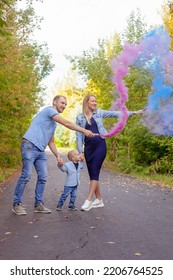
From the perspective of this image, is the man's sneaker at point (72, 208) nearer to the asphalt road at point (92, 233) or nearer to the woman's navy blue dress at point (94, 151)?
the asphalt road at point (92, 233)

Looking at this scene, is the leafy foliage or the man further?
the leafy foliage

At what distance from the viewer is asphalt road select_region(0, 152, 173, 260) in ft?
16.9

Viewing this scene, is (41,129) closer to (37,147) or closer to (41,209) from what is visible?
(37,147)

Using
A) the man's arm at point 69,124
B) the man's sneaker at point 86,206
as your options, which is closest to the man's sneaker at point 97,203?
the man's sneaker at point 86,206

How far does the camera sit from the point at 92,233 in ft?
20.8

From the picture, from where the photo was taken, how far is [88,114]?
8.71 m

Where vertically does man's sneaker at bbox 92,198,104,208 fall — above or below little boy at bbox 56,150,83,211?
below

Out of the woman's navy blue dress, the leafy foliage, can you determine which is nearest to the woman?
the woman's navy blue dress

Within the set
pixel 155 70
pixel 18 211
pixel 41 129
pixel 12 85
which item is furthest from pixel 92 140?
pixel 12 85

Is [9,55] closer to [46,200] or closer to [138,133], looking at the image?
[138,133]

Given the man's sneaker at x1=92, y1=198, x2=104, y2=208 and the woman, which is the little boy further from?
the man's sneaker at x1=92, y1=198, x2=104, y2=208

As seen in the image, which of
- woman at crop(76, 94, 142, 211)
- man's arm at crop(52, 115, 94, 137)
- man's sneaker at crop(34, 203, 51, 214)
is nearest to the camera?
man's arm at crop(52, 115, 94, 137)

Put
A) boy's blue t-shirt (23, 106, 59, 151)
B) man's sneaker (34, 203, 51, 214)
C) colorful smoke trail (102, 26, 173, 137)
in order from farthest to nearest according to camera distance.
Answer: colorful smoke trail (102, 26, 173, 137) → man's sneaker (34, 203, 51, 214) → boy's blue t-shirt (23, 106, 59, 151)

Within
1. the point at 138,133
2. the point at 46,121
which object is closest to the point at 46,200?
the point at 46,121
